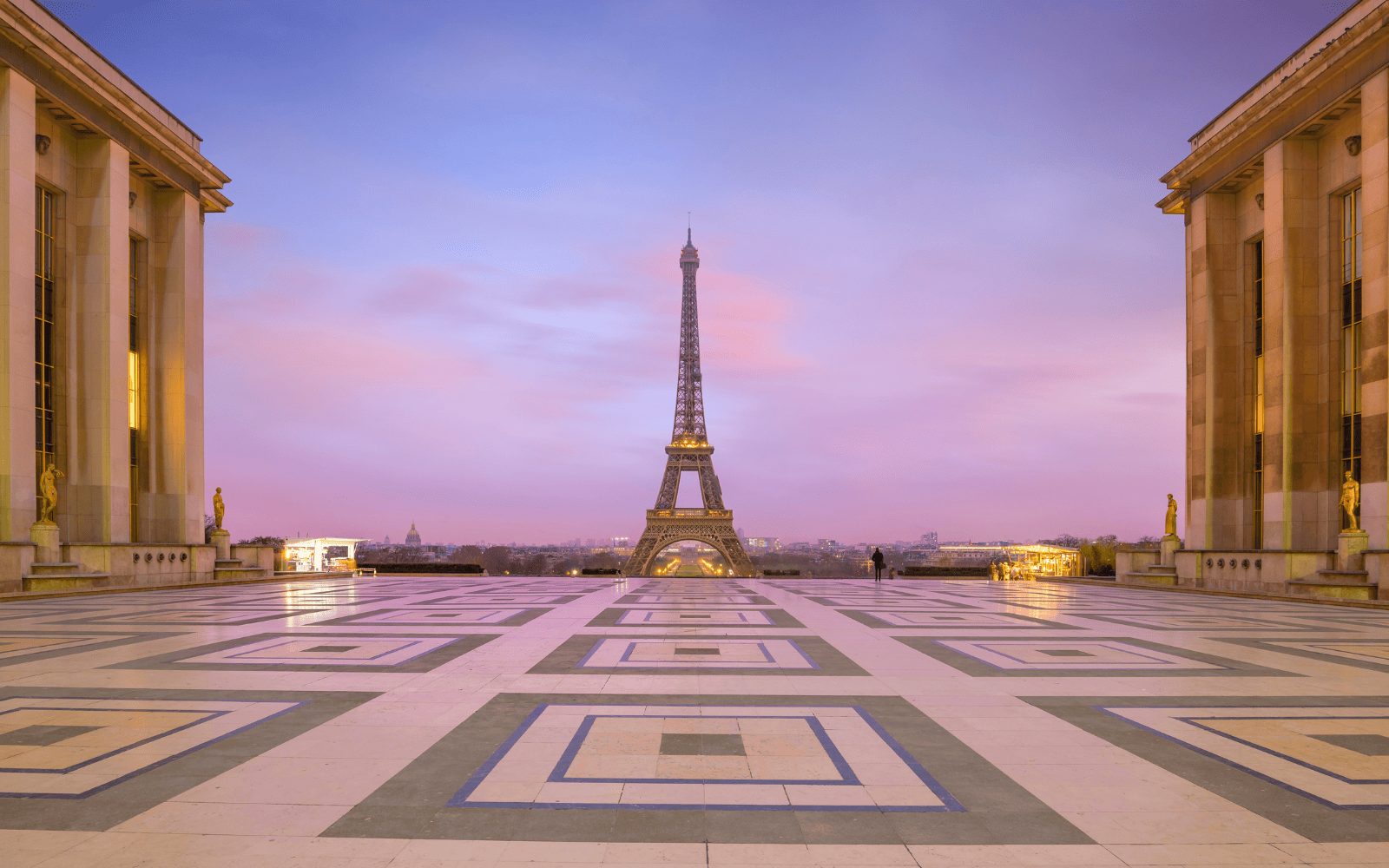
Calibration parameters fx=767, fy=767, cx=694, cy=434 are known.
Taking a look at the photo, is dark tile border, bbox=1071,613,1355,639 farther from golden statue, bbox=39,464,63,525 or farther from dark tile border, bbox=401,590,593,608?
golden statue, bbox=39,464,63,525

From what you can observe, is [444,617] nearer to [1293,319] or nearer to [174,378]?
[174,378]

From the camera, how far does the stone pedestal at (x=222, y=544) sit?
31375 millimetres

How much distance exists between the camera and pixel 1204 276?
103 ft

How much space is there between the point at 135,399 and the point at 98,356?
14.0ft

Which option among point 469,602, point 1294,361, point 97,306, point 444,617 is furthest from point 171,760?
point 1294,361

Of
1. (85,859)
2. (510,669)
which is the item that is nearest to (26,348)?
(510,669)

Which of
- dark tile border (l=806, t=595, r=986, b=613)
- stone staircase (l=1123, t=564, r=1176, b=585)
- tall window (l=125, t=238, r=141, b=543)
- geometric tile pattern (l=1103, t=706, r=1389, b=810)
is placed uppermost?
tall window (l=125, t=238, r=141, b=543)

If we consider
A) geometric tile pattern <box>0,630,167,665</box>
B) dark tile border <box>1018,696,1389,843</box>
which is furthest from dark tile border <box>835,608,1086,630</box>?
geometric tile pattern <box>0,630,167,665</box>

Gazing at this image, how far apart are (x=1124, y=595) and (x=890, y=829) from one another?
23776mm

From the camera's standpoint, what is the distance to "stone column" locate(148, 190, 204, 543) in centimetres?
3175

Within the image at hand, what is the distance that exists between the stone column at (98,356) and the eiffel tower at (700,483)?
4367 cm

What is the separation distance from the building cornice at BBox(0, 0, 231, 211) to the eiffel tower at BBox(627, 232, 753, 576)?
1764 inches

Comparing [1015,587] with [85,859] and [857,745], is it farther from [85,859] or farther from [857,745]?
[85,859]

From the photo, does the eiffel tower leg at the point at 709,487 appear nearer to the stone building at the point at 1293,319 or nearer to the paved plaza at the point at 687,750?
the stone building at the point at 1293,319
